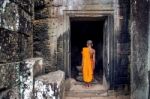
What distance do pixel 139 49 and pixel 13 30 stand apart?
2.90 m

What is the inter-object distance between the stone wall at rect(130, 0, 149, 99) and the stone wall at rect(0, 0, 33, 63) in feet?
7.80

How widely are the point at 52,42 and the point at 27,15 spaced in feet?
4.67

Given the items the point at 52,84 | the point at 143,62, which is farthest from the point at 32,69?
the point at 143,62

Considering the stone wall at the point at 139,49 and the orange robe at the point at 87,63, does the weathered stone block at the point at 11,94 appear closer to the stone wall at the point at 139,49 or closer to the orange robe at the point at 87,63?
the stone wall at the point at 139,49

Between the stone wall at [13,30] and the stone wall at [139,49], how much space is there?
2378 millimetres

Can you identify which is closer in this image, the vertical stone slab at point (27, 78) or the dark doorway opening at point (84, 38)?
the vertical stone slab at point (27, 78)

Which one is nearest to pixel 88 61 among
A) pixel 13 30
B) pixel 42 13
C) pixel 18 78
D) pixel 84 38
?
pixel 42 13

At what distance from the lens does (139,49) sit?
684 centimetres

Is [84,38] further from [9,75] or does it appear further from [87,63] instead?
[9,75]

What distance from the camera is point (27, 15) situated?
6.68 m

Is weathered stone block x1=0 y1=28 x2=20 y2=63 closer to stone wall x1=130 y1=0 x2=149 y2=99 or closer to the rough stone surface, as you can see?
the rough stone surface

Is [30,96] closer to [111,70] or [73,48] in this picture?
[111,70]

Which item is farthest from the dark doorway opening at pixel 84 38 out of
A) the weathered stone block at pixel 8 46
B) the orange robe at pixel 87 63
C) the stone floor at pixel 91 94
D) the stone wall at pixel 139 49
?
the weathered stone block at pixel 8 46

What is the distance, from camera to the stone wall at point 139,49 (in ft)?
22.1
